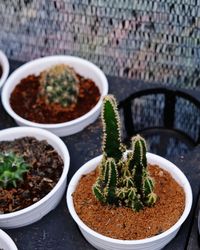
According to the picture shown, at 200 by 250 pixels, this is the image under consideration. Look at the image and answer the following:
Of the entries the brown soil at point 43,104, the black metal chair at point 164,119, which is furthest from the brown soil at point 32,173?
the black metal chair at point 164,119

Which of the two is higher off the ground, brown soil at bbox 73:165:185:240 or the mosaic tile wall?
the mosaic tile wall

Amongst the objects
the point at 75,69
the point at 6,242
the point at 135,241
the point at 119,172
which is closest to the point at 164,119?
the point at 75,69

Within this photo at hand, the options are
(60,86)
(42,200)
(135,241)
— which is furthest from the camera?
(60,86)

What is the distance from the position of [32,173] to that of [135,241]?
43cm

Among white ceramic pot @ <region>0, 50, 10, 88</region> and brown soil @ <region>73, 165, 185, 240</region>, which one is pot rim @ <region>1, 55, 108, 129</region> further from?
brown soil @ <region>73, 165, 185, 240</region>

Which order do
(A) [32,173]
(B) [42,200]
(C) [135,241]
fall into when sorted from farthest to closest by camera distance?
1. (A) [32,173]
2. (B) [42,200]
3. (C) [135,241]

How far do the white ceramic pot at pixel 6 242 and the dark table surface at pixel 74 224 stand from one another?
0.20ft

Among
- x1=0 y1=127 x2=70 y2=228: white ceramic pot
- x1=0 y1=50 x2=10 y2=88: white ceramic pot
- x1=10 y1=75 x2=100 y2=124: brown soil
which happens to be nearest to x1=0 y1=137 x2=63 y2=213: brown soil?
x1=0 y1=127 x2=70 y2=228: white ceramic pot

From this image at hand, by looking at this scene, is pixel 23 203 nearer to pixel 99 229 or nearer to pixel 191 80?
pixel 99 229

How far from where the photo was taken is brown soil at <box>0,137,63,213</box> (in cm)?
171

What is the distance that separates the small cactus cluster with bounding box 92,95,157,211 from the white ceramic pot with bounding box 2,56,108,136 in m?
0.34

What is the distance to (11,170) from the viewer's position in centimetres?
171

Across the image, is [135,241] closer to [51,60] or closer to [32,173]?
[32,173]

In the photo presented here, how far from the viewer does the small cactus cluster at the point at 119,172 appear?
1487 mm
